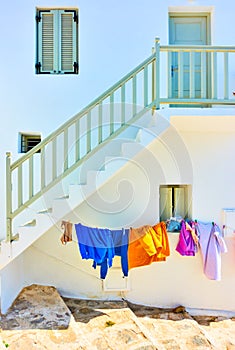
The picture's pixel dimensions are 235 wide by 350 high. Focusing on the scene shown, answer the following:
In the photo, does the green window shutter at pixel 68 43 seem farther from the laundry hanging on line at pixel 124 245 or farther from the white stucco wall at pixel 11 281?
the white stucco wall at pixel 11 281

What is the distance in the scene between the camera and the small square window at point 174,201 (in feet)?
16.9

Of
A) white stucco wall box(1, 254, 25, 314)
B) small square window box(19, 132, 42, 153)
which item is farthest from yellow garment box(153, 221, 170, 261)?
small square window box(19, 132, 42, 153)

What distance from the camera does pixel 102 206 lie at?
16.3 feet

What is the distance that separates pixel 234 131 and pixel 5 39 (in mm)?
4305

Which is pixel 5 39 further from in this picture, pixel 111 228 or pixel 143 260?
pixel 143 260

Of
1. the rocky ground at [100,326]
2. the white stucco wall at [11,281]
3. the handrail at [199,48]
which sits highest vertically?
the handrail at [199,48]

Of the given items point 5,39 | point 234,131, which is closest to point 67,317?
point 234,131

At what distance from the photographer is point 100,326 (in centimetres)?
397

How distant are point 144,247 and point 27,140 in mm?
2817

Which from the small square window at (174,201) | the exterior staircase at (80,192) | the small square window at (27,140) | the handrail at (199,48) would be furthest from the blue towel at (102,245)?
the handrail at (199,48)

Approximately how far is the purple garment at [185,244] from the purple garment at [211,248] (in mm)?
151

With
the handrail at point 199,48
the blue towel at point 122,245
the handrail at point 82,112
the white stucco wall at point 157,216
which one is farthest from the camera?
the white stucco wall at point 157,216

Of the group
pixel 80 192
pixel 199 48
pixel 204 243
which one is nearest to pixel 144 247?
pixel 204 243

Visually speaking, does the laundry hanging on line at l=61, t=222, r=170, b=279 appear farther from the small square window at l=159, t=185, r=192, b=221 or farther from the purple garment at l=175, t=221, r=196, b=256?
the small square window at l=159, t=185, r=192, b=221
